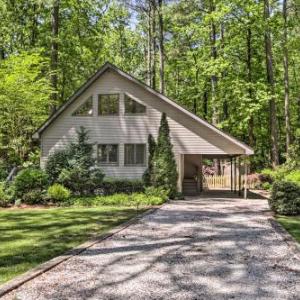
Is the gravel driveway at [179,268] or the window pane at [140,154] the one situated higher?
the window pane at [140,154]

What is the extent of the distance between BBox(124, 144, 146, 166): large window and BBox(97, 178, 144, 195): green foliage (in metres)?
1.86

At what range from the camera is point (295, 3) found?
101ft

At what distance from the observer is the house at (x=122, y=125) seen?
22172 millimetres

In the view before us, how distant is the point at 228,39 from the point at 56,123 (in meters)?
15.6

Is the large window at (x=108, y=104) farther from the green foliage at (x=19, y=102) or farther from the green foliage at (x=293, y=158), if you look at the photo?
the green foliage at (x=293, y=158)

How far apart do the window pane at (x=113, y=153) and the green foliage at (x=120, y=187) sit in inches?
78.8

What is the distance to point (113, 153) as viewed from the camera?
23141mm

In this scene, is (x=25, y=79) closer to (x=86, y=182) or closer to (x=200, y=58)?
(x=86, y=182)

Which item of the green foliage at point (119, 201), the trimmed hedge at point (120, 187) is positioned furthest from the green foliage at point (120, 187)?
the green foliage at point (119, 201)

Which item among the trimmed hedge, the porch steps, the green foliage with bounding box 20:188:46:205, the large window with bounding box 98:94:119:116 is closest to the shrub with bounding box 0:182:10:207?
the green foliage with bounding box 20:188:46:205

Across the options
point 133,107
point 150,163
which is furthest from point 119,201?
point 133,107

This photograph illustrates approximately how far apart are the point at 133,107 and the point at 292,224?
1271cm

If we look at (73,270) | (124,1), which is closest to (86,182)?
(73,270)

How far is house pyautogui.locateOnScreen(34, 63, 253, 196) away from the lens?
72.7 feet
